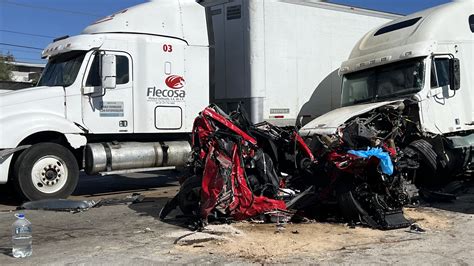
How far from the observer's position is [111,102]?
33.5ft

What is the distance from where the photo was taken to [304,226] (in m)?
7.03

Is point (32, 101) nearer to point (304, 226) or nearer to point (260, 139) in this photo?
point (260, 139)

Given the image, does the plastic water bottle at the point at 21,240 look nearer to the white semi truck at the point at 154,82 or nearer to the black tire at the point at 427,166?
the white semi truck at the point at 154,82

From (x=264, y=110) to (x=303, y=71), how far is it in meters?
1.43

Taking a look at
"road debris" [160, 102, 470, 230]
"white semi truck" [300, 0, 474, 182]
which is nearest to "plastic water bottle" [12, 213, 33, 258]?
"road debris" [160, 102, 470, 230]

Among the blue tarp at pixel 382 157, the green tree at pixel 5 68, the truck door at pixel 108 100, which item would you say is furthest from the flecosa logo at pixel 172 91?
the green tree at pixel 5 68

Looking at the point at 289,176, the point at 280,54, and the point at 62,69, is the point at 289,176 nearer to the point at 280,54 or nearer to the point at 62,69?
the point at 280,54

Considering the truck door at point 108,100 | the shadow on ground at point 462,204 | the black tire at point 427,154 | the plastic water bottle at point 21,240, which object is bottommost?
the shadow on ground at point 462,204

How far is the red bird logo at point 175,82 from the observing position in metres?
10.7

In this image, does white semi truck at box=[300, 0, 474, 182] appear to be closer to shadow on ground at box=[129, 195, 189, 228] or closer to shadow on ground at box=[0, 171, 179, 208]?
shadow on ground at box=[129, 195, 189, 228]

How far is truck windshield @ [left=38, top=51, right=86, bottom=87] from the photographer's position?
10.0 metres

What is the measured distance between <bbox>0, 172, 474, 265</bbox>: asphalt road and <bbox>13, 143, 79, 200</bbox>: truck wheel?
84 centimetres

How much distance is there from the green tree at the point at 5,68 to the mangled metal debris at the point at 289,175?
32881 mm

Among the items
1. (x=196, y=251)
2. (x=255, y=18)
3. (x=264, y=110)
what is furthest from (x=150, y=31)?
(x=196, y=251)
